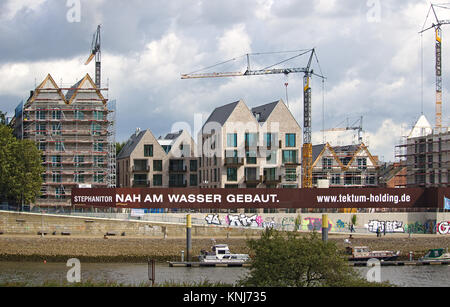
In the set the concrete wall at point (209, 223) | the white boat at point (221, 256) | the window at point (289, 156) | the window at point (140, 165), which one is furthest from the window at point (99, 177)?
the white boat at point (221, 256)

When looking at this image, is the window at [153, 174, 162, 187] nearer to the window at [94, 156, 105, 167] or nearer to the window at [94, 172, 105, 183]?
the window at [94, 172, 105, 183]

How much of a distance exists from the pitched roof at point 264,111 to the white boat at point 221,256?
137 ft

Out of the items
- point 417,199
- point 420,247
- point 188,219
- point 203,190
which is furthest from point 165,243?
point 417,199

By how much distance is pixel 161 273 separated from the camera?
65312mm

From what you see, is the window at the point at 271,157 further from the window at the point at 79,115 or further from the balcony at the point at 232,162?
the window at the point at 79,115

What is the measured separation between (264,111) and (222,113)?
6963 mm

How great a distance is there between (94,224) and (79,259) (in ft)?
36.3

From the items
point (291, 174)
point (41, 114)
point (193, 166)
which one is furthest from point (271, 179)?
point (41, 114)

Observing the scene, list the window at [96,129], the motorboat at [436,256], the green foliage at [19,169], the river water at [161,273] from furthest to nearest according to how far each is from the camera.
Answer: the window at [96,129], the green foliage at [19,169], the motorboat at [436,256], the river water at [161,273]

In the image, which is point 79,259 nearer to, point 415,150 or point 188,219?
point 188,219

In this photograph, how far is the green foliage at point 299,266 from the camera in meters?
41.1

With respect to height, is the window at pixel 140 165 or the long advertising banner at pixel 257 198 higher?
the window at pixel 140 165

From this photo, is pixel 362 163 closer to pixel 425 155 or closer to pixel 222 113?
pixel 425 155

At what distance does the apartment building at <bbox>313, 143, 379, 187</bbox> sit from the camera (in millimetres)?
A: 137975
